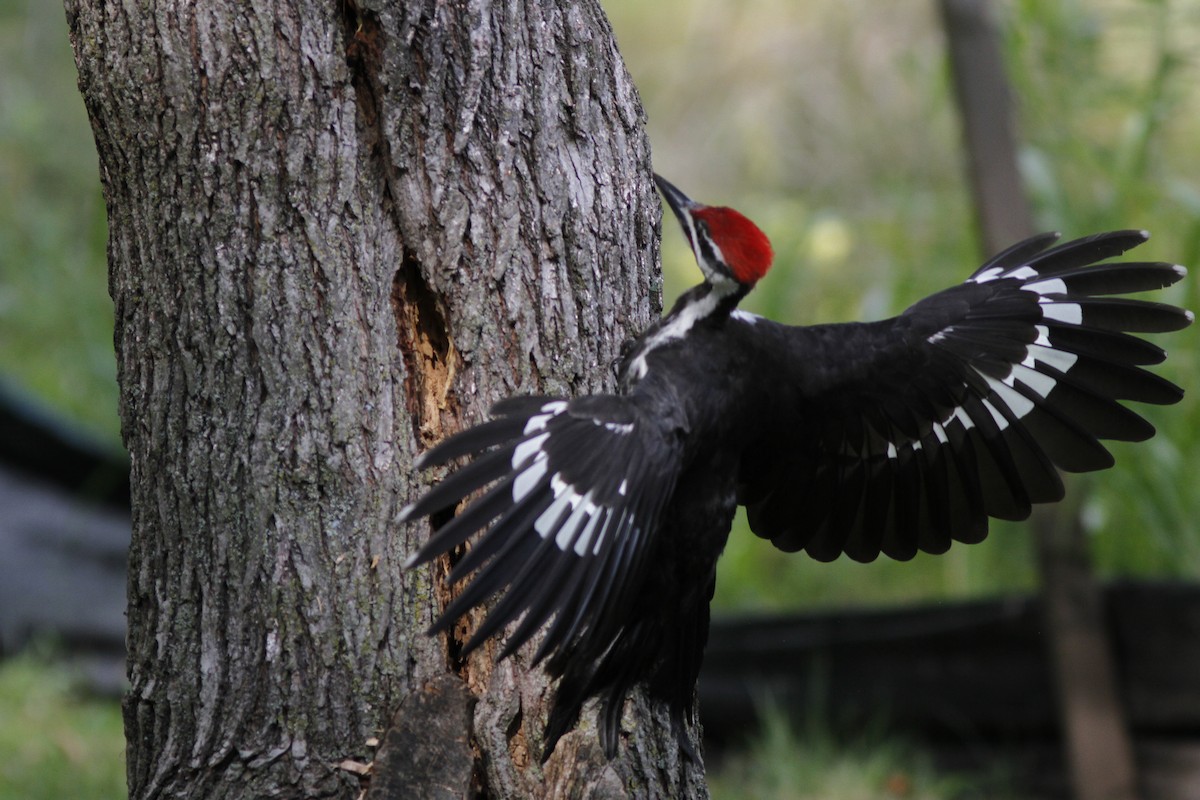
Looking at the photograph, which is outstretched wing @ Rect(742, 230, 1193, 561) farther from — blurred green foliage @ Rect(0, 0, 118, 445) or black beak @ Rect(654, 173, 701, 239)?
blurred green foliage @ Rect(0, 0, 118, 445)

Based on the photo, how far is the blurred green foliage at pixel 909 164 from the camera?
14.0ft

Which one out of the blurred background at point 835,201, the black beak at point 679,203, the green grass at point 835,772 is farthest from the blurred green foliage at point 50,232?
the black beak at point 679,203

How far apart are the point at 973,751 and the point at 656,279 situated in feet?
9.55

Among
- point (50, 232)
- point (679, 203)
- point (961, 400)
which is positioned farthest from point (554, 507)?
point (50, 232)

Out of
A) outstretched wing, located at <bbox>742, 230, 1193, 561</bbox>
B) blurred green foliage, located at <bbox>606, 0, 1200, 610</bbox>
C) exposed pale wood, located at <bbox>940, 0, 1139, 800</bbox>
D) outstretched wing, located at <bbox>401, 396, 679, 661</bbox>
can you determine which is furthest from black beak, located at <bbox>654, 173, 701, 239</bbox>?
blurred green foliage, located at <bbox>606, 0, 1200, 610</bbox>

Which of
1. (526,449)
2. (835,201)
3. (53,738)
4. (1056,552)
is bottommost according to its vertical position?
(53,738)

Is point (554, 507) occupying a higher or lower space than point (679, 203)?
lower

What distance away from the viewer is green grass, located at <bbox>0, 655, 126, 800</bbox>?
361 centimetres

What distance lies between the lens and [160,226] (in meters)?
2.04

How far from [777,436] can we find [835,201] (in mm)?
3907

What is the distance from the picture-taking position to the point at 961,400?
2.41 metres

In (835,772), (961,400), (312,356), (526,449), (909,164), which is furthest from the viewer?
(909,164)

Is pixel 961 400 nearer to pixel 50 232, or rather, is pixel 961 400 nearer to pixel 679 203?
pixel 679 203

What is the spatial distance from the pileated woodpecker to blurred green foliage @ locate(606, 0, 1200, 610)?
172 cm
